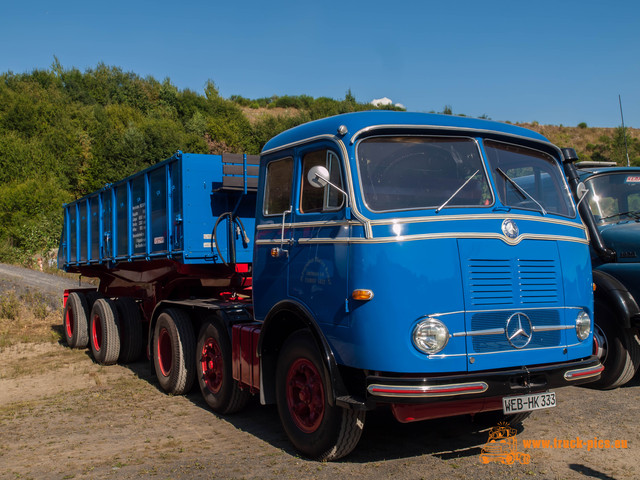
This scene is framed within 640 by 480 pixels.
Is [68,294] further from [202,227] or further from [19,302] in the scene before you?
[202,227]

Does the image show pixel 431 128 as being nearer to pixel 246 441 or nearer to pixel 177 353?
pixel 246 441

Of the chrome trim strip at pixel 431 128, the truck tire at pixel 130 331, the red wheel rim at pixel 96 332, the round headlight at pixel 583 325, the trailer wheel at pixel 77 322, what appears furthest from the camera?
the trailer wheel at pixel 77 322

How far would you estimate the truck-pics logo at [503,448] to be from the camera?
15.3ft

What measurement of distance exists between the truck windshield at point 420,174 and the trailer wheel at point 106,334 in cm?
672

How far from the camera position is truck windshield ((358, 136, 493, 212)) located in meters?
4.56

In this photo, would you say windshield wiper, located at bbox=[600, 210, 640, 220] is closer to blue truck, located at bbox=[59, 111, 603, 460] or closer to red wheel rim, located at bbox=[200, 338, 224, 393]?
blue truck, located at bbox=[59, 111, 603, 460]

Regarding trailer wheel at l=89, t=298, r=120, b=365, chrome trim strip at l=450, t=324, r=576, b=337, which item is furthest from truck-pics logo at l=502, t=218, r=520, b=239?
trailer wheel at l=89, t=298, r=120, b=365

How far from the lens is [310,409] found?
15.8ft

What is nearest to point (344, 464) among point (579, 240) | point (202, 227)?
point (579, 240)

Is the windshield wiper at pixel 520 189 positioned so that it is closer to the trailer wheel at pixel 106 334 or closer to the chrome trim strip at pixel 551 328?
the chrome trim strip at pixel 551 328

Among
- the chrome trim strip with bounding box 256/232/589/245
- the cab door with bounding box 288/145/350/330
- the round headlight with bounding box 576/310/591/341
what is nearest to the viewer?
the chrome trim strip with bounding box 256/232/589/245

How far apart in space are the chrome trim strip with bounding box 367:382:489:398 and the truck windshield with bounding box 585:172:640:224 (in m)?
4.68

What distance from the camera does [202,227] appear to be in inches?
289

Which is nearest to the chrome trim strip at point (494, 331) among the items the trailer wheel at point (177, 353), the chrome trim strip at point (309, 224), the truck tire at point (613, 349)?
the chrome trim strip at point (309, 224)
